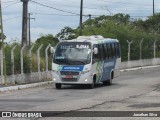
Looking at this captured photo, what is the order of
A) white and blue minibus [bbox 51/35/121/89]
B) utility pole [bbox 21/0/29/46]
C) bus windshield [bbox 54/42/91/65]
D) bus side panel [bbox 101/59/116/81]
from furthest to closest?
utility pole [bbox 21/0/29/46], bus side panel [bbox 101/59/116/81], bus windshield [bbox 54/42/91/65], white and blue minibus [bbox 51/35/121/89]

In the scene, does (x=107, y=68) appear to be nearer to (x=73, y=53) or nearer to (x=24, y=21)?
(x=73, y=53)

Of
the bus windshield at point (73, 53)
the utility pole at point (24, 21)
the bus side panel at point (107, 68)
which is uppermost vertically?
the utility pole at point (24, 21)

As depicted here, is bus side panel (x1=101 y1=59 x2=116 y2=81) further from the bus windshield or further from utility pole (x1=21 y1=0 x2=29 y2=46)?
utility pole (x1=21 y1=0 x2=29 y2=46)

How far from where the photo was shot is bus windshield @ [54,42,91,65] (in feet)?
94.0

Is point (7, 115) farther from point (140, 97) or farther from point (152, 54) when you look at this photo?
point (152, 54)

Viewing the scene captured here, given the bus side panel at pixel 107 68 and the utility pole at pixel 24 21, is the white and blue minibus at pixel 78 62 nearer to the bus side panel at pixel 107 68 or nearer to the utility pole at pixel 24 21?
the bus side panel at pixel 107 68

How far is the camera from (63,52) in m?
29.0

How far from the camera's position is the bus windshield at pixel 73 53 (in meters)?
28.6

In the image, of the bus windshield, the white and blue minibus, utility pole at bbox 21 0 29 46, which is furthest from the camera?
utility pole at bbox 21 0 29 46

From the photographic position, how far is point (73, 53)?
2889 centimetres

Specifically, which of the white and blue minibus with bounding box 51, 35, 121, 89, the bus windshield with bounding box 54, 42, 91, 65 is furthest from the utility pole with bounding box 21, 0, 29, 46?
the bus windshield with bounding box 54, 42, 91, 65

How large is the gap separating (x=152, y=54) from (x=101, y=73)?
33.0 meters

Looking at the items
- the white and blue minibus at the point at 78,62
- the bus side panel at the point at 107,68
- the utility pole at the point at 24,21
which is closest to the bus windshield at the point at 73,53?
the white and blue minibus at the point at 78,62

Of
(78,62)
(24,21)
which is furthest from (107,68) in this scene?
(24,21)
